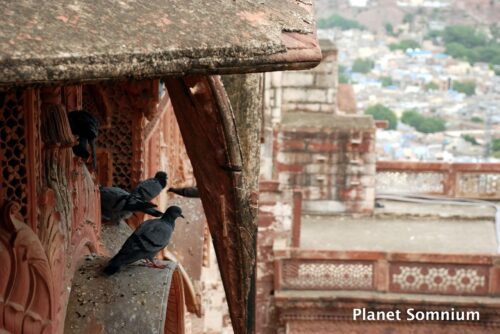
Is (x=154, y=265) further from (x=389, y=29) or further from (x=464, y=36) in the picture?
(x=389, y=29)

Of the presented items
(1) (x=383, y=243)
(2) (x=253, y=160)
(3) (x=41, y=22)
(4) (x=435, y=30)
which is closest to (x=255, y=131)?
(2) (x=253, y=160)

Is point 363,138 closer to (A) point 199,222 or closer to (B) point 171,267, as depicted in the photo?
(A) point 199,222

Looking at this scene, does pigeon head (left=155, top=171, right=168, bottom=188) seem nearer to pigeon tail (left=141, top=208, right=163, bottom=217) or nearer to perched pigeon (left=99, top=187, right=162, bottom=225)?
pigeon tail (left=141, top=208, right=163, bottom=217)

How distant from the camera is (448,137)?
36.6m

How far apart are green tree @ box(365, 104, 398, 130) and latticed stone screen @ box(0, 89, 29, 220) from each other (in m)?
36.8

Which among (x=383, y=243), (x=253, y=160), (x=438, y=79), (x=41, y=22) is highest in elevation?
(x=438, y=79)

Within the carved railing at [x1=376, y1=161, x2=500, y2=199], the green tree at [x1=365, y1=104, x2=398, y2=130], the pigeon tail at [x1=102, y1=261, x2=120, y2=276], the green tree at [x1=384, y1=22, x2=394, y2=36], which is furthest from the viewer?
the green tree at [x1=384, y1=22, x2=394, y2=36]

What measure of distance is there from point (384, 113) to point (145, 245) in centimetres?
3730

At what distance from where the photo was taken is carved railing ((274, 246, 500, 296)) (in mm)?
12602

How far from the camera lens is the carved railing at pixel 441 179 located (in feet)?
52.6

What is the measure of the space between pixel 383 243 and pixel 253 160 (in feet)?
36.3

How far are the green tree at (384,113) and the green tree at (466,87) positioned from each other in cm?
707

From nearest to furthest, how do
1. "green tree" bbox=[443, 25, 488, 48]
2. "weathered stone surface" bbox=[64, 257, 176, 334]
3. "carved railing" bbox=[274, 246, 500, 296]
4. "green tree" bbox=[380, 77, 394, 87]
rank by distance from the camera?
"weathered stone surface" bbox=[64, 257, 176, 334] → "carved railing" bbox=[274, 246, 500, 296] → "green tree" bbox=[380, 77, 394, 87] → "green tree" bbox=[443, 25, 488, 48]

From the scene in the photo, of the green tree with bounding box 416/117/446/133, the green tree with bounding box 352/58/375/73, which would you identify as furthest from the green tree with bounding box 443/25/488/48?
the green tree with bounding box 416/117/446/133
